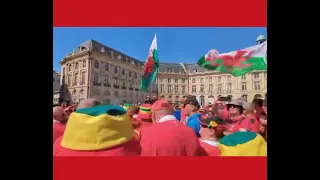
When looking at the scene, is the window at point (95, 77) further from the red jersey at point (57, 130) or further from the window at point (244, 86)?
the window at point (244, 86)

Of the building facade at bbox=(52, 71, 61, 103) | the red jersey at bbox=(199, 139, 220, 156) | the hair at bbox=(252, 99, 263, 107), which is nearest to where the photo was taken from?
the red jersey at bbox=(199, 139, 220, 156)

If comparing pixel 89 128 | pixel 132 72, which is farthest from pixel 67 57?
pixel 89 128

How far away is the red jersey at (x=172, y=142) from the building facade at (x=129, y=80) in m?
0.86

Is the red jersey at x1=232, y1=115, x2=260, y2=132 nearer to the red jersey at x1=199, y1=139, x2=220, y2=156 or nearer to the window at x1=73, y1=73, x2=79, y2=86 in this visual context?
the red jersey at x1=199, y1=139, x2=220, y2=156

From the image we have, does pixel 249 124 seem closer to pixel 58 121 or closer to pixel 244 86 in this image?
pixel 244 86

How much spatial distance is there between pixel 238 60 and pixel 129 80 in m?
1.72

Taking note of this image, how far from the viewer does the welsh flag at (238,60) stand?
3504 millimetres

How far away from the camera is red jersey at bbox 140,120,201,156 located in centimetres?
250

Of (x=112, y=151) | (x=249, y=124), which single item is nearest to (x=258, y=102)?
(x=249, y=124)

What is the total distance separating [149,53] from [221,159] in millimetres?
1837

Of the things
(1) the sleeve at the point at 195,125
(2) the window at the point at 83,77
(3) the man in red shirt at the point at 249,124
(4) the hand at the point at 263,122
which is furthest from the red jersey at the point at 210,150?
(2) the window at the point at 83,77

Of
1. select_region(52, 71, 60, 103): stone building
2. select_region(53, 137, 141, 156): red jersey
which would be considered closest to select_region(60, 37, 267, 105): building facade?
select_region(52, 71, 60, 103): stone building

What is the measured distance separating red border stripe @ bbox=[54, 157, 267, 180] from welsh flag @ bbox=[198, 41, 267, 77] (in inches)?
56.8

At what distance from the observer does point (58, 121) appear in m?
3.09
